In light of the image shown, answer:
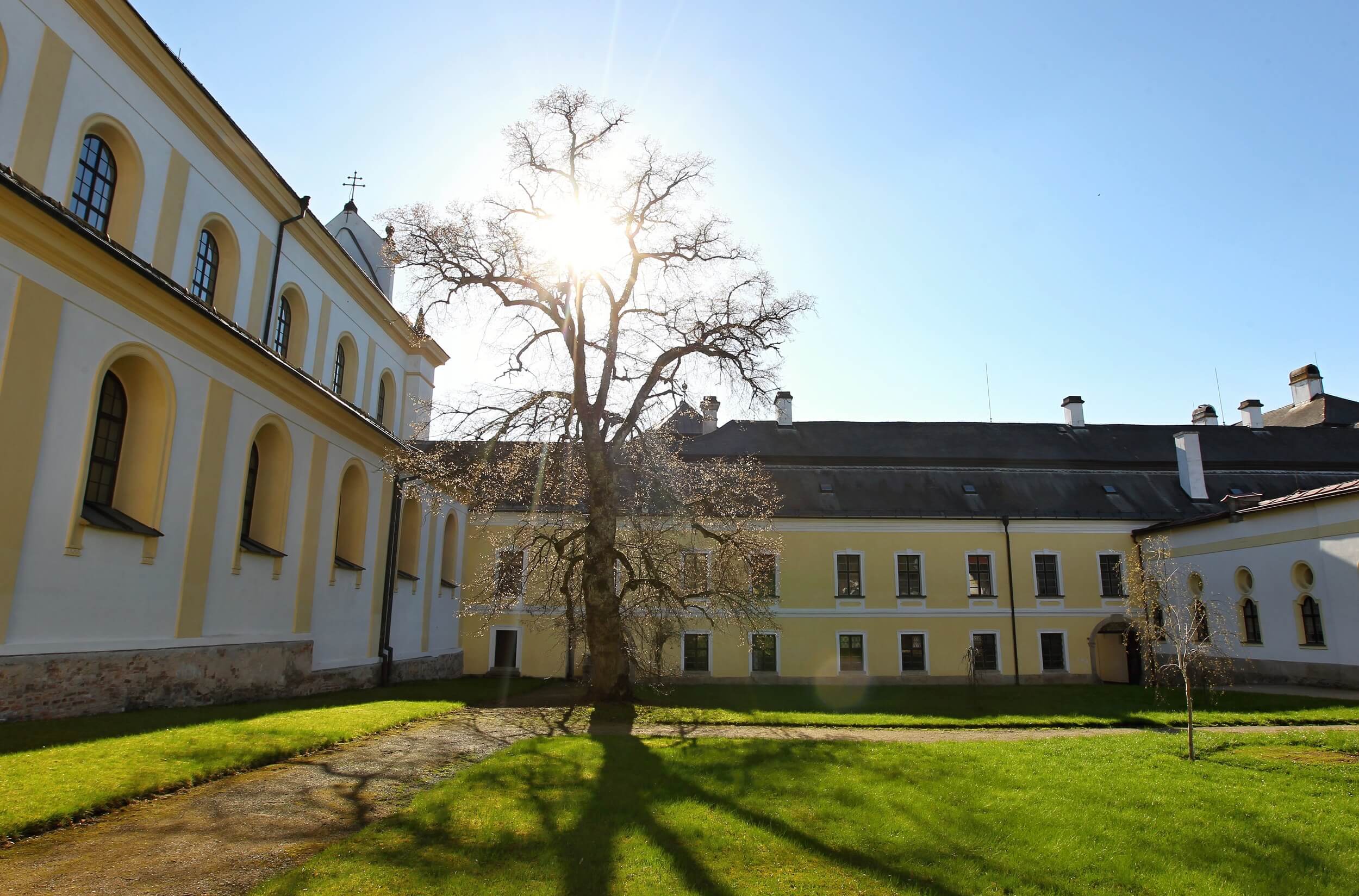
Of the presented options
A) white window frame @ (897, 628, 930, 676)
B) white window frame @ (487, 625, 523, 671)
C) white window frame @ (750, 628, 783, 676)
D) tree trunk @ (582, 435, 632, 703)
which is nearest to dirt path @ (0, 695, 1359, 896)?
tree trunk @ (582, 435, 632, 703)

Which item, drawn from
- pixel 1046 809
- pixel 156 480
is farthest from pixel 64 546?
pixel 1046 809

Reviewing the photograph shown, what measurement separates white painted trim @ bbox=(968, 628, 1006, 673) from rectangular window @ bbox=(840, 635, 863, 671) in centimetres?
357

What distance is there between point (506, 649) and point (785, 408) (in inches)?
564

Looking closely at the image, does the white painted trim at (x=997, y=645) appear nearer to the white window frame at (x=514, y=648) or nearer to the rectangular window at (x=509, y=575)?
the white window frame at (x=514, y=648)

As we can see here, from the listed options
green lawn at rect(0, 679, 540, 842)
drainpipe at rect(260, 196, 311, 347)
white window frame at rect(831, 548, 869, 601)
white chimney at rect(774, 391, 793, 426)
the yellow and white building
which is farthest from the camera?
white chimney at rect(774, 391, 793, 426)

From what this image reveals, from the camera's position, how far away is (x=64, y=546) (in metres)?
9.96

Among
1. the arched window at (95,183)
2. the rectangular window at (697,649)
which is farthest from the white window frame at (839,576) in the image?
the arched window at (95,183)

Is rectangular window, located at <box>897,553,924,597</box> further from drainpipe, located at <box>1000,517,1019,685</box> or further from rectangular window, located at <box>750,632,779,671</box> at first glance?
rectangular window, located at <box>750,632,779,671</box>

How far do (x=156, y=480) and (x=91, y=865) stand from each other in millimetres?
8223

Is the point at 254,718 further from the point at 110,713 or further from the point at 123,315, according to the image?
the point at 123,315

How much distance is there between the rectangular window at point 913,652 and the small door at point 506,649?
41.8 feet

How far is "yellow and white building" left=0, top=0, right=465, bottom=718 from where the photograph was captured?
954 centimetres

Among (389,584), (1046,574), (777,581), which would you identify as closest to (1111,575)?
(1046,574)

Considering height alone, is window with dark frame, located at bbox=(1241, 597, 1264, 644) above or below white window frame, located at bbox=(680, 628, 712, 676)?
above
